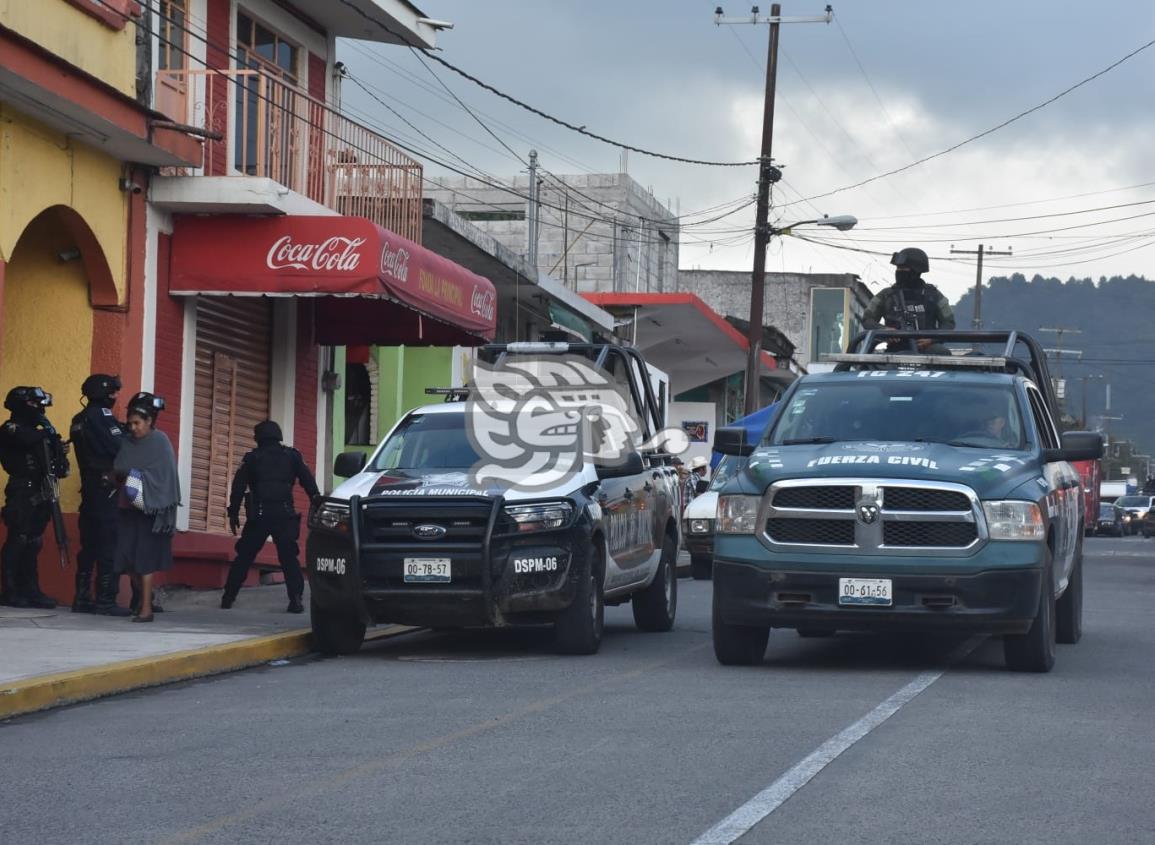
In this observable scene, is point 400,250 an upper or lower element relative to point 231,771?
upper

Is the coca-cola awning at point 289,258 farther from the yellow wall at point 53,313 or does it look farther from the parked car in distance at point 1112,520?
the parked car in distance at point 1112,520

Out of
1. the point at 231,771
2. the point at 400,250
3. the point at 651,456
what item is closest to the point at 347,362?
the point at 400,250

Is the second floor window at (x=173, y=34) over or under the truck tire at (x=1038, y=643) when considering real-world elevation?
over

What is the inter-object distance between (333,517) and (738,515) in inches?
117

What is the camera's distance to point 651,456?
15266 millimetres

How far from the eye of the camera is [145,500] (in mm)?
14211

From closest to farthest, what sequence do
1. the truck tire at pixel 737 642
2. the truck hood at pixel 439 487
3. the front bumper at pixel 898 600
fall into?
the front bumper at pixel 898 600 < the truck tire at pixel 737 642 < the truck hood at pixel 439 487

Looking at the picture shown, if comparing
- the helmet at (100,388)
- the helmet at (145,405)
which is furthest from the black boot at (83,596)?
the helmet at (145,405)

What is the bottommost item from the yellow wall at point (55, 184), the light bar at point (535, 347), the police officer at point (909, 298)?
the light bar at point (535, 347)

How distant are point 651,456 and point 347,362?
10636 mm

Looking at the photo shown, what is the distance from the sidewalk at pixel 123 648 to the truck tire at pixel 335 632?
31cm

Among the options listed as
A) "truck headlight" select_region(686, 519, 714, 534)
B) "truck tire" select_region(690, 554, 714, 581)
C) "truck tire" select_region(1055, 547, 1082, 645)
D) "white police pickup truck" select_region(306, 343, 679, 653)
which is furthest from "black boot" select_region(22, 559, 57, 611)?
"truck tire" select_region(690, 554, 714, 581)

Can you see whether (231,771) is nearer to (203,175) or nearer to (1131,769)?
(1131,769)

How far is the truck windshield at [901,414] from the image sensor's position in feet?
40.0
